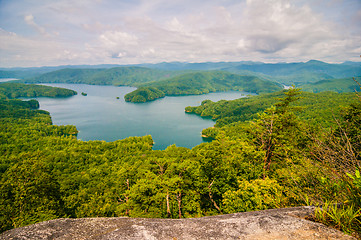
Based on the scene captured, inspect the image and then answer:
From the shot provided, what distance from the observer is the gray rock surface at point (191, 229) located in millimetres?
2826

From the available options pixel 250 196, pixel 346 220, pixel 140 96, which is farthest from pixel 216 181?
pixel 140 96

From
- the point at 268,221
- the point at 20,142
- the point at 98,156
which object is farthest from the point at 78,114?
the point at 268,221

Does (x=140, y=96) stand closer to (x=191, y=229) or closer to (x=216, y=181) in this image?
(x=216, y=181)

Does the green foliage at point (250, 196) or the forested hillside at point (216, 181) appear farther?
the forested hillside at point (216, 181)

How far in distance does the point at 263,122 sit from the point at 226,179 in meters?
8.52

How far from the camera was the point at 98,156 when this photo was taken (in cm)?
5091

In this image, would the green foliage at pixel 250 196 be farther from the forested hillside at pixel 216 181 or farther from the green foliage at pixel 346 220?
the green foliage at pixel 346 220

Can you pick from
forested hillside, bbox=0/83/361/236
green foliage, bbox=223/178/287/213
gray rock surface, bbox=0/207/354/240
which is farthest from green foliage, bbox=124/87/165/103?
gray rock surface, bbox=0/207/354/240

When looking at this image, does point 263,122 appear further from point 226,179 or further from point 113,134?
point 113,134

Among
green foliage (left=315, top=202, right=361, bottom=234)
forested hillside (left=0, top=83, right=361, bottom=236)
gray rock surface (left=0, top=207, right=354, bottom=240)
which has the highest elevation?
green foliage (left=315, top=202, right=361, bottom=234)

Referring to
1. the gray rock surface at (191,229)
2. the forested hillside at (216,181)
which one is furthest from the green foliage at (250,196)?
the gray rock surface at (191,229)

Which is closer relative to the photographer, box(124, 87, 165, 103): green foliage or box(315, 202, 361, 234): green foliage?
box(315, 202, 361, 234): green foliage

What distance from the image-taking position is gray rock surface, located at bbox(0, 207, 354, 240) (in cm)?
283

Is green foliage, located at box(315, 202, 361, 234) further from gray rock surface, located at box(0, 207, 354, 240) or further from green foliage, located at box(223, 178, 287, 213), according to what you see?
green foliage, located at box(223, 178, 287, 213)
